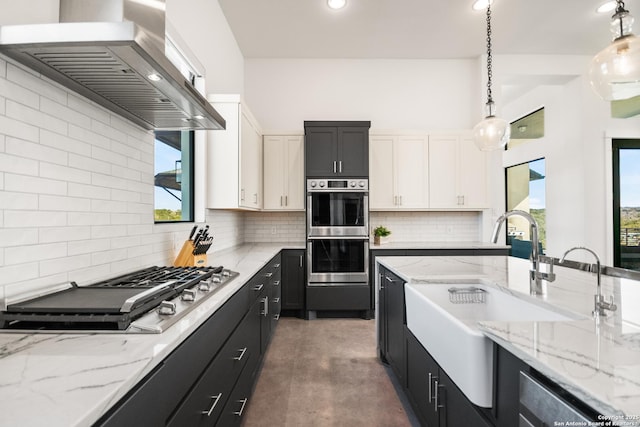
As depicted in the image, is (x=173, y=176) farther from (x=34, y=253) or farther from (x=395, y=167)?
(x=395, y=167)

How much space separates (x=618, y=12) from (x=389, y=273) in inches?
79.1

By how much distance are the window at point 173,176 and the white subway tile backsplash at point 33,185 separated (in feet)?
2.82

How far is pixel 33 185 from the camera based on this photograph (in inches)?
47.1

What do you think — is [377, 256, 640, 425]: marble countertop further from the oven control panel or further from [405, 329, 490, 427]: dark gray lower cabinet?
the oven control panel

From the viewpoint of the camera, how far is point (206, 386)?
1192 mm

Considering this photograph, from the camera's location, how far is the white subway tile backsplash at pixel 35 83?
1.11m

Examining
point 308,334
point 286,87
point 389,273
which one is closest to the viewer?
point 389,273

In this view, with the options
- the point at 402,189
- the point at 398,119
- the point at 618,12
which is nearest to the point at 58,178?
the point at 618,12

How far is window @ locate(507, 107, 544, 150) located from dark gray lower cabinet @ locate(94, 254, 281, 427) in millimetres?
5279

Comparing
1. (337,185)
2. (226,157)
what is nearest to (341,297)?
(337,185)

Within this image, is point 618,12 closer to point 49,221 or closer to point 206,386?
point 206,386

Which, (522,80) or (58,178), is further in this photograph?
(522,80)

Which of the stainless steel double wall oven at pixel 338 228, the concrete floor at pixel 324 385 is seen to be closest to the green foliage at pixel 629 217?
the stainless steel double wall oven at pixel 338 228

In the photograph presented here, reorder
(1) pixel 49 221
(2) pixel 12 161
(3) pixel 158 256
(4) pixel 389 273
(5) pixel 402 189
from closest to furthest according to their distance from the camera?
(2) pixel 12 161, (1) pixel 49 221, (3) pixel 158 256, (4) pixel 389 273, (5) pixel 402 189
